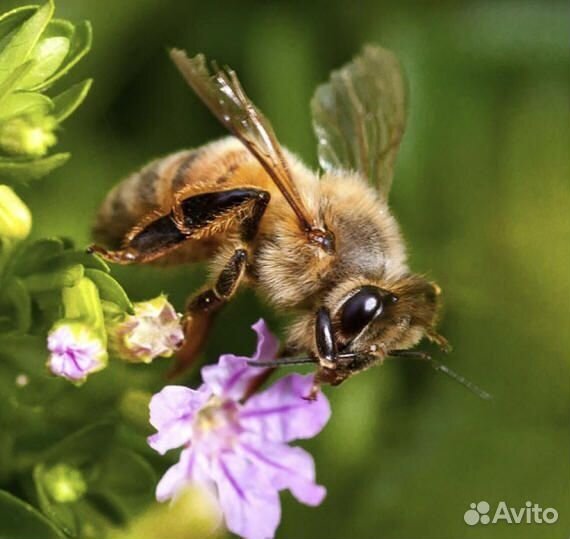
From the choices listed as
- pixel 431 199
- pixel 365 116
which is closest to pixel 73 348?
pixel 365 116

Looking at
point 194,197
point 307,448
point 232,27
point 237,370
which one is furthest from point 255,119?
point 232,27

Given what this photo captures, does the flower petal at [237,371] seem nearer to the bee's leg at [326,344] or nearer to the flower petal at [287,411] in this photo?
the flower petal at [287,411]

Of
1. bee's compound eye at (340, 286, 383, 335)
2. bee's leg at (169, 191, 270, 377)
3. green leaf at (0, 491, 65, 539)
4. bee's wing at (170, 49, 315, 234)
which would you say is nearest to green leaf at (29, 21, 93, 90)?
bee's wing at (170, 49, 315, 234)

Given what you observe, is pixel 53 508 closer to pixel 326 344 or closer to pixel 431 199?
pixel 326 344

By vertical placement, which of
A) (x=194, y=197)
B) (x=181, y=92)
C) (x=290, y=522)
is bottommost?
(x=290, y=522)

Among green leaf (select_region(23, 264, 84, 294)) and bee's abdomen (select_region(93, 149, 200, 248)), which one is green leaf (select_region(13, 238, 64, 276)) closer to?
green leaf (select_region(23, 264, 84, 294))

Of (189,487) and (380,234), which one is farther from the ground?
(380,234)

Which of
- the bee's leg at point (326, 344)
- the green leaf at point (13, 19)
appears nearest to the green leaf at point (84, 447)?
the bee's leg at point (326, 344)

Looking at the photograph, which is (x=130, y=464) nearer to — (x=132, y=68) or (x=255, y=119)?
(x=255, y=119)
